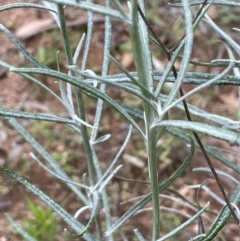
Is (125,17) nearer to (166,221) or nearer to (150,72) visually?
(150,72)

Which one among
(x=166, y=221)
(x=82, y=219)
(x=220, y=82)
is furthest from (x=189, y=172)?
(x=220, y=82)

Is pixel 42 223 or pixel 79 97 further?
pixel 42 223

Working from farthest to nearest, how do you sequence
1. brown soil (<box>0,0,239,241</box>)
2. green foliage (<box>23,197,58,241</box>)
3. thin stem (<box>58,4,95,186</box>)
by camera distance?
brown soil (<box>0,0,239,241</box>) < green foliage (<box>23,197,58,241</box>) < thin stem (<box>58,4,95,186</box>)

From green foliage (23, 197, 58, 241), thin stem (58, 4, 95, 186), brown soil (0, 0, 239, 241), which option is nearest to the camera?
thin stem (58, 4, 95, 186)

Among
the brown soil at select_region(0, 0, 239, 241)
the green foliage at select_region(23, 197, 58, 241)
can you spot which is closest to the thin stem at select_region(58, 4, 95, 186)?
the green foliage at select_region(23, 197, 58, 241)

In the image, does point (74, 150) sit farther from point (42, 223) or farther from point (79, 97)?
point (79, 97)

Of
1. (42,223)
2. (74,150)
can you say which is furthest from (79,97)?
(74,150)

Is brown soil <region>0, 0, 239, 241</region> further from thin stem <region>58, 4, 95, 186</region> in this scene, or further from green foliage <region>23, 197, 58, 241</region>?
Result: thin stem <region>58, 4, 95, 186</region>

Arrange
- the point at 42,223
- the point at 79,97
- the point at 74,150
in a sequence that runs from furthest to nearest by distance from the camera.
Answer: the point at 74,150
the point at 42,223
the point at 79,97

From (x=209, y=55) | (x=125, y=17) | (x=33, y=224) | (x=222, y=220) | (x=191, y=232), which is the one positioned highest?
(x=125, y=17)

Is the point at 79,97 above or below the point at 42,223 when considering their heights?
above

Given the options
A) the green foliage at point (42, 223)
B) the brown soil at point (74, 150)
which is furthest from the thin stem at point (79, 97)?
the brown soil at point (74, 150)
